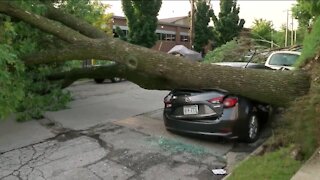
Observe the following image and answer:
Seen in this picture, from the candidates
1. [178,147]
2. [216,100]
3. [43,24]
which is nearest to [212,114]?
[216,100]

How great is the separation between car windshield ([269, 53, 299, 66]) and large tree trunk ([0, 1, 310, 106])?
5.53 meters

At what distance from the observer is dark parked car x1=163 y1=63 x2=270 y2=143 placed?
582 cm

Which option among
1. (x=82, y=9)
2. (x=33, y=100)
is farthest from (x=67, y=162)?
(x=82, y=9)

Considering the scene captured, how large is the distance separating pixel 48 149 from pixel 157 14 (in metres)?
25.5

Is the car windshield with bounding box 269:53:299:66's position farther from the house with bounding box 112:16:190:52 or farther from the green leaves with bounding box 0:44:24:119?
the house with bounding box 112:16:190:52

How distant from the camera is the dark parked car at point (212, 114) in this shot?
582 cm

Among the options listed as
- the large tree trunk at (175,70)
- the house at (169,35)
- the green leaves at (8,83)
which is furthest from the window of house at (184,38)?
the green leaves at (8,83)

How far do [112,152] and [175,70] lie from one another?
1.93 metres

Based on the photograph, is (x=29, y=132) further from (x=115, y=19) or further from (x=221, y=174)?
(x=115, y=19)

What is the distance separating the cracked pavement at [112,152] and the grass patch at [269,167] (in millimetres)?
390

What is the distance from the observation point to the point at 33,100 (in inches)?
341

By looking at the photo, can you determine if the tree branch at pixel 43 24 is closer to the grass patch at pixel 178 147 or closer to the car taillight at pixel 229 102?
the grass patch at pixel 178 147

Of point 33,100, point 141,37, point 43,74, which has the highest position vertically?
point 141,37

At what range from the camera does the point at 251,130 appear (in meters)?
6.32
